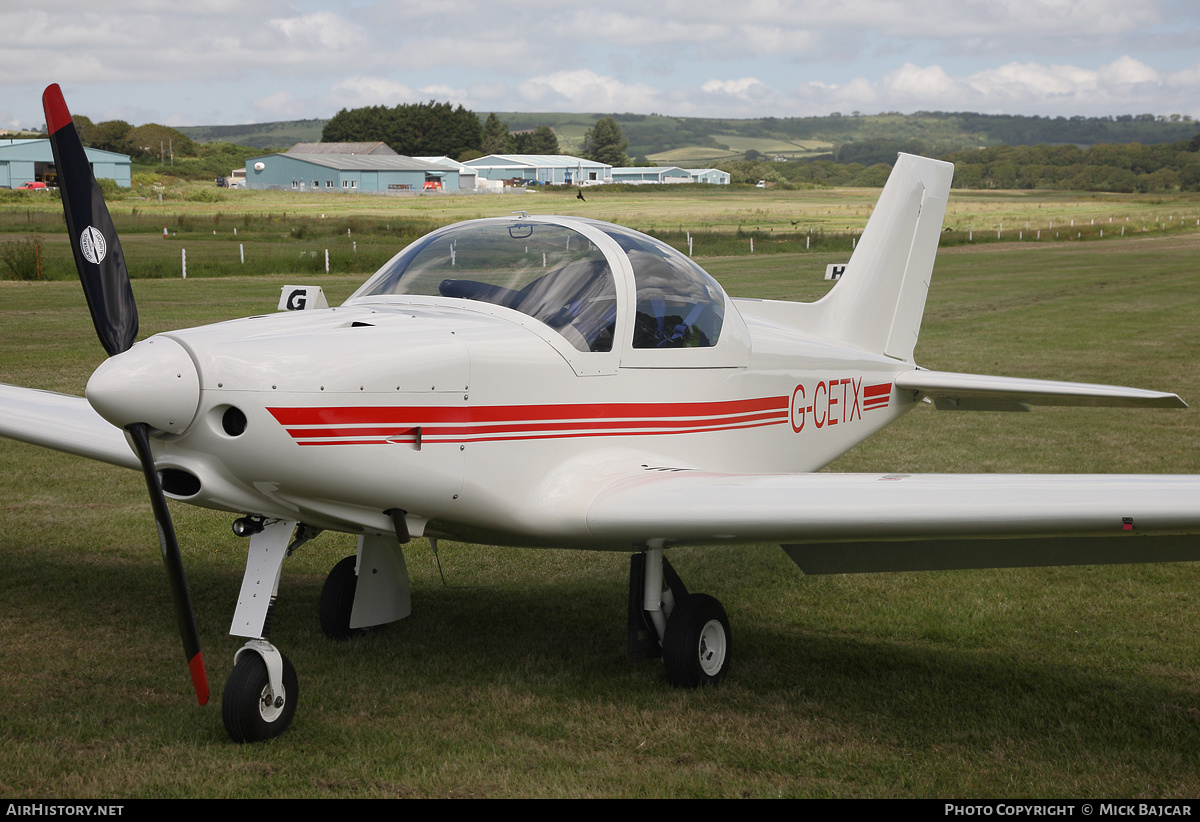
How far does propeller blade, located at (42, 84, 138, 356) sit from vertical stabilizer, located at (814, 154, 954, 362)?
449 centimetres

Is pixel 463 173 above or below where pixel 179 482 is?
above

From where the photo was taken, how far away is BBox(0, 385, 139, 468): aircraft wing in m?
5.83

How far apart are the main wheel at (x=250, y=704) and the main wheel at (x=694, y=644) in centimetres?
175

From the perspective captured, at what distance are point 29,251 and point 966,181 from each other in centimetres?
13141

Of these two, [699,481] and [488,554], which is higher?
[699,481]

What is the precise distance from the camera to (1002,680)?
5.16 meters

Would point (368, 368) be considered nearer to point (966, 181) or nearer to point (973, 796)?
point (973, 796)

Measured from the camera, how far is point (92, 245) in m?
4.13

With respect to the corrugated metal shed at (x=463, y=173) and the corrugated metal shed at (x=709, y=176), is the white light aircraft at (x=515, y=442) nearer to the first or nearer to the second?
the corrugated metal shed at (x=463, y=173)

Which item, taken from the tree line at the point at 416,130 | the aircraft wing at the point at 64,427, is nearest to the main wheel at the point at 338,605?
the aircraft wing at the point at 64,427

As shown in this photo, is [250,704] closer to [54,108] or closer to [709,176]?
[54,108]

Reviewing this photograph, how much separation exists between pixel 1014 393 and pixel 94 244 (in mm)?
5166

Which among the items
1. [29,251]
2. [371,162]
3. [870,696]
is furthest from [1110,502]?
[371,162]

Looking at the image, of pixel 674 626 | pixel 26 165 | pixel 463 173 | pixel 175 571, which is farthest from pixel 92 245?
pixel 463 173
